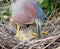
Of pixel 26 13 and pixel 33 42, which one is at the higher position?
pixel 26 13

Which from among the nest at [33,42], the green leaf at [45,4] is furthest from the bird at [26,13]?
the green leaf at [45,4]

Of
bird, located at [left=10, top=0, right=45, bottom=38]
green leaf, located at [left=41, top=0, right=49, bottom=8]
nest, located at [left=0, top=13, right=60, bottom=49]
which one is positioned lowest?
nest, located at [left=0, top=13, right=60, bottom=49]

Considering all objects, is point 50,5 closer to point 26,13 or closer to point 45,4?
point 45,4

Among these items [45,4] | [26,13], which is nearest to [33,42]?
[26,13]

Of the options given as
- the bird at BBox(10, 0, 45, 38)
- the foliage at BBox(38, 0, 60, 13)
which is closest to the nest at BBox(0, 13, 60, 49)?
the bird at BBox(10, 0, 45, 38)

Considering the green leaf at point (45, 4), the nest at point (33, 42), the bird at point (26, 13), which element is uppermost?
the bird at point (26, 13)

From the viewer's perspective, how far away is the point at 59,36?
2676 millimetres

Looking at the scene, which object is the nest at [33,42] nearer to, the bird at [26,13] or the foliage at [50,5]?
the bird at [26,13]

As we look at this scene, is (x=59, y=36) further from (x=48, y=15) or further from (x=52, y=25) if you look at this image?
(x=48, y=15)

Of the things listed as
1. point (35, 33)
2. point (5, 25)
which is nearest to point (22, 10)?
point (35, 33)

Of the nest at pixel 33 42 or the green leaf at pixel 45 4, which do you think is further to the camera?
the green leaf at pixel 45 4

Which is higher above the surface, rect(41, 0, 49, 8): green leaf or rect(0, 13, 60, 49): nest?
rect(41, 0, 49, 8): green leaf

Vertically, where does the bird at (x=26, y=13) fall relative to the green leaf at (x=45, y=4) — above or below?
above

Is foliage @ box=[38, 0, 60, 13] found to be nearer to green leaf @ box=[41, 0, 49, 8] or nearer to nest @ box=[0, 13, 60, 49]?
green leaf @ box=[41, 0, 49, 8]
